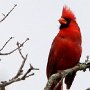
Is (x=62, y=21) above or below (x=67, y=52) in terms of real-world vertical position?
above

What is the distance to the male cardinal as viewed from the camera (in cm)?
566

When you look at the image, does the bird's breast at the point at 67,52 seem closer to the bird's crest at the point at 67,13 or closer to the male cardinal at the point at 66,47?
the male cardinal at the point at 66,47

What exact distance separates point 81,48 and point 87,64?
1228 millimetres

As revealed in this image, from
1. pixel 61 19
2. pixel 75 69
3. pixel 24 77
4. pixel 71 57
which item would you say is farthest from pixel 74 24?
pixel 24 77

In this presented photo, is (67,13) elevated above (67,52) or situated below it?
above

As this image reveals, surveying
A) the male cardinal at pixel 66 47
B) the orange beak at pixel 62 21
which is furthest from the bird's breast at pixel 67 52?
the orange beak at pixel 62 21

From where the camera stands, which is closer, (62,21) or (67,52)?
(67,52)

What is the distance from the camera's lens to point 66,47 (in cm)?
565

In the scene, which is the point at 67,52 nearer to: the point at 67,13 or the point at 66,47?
the point at 66,47

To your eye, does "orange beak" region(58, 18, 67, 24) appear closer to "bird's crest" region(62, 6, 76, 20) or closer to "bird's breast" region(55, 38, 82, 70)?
"bird's crest" region(62, 6, 76, 20)

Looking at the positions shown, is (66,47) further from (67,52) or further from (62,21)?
(62,21)

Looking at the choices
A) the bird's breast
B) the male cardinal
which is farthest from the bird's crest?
the bird's breast

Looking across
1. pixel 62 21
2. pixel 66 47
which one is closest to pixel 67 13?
pixel 62 21

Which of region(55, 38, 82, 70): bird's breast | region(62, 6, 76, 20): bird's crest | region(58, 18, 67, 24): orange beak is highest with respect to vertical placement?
region(62, 6, 76, 20): bird's crest
